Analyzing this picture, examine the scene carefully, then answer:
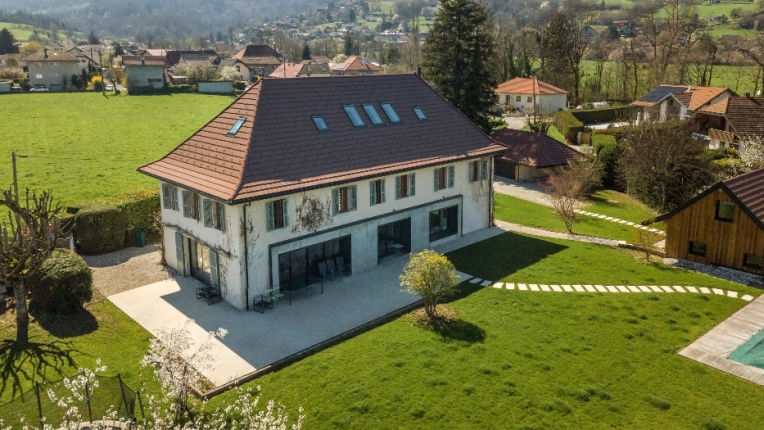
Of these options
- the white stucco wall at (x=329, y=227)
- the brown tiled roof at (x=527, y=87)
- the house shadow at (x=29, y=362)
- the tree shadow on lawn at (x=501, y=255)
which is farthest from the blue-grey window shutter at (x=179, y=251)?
the brown tiled roof at (x=527, y=87)

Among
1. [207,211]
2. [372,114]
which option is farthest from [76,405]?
[372,114]

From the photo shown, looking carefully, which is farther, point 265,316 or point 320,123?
point 320,123

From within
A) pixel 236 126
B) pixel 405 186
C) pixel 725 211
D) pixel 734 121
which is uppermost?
pixel 236 126

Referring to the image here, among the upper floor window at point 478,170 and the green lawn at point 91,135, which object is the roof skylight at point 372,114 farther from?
the green lawn at point 91,135

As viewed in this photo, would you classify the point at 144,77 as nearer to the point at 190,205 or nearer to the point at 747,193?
the point at 190,205

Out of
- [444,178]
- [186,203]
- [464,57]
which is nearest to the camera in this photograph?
[186,203]

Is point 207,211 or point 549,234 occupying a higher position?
point 207,211

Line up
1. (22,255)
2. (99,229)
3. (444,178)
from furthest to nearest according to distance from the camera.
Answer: (444,178) → (99,229) → (22,255)

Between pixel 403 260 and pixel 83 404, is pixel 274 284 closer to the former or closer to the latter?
pixel 403 260
